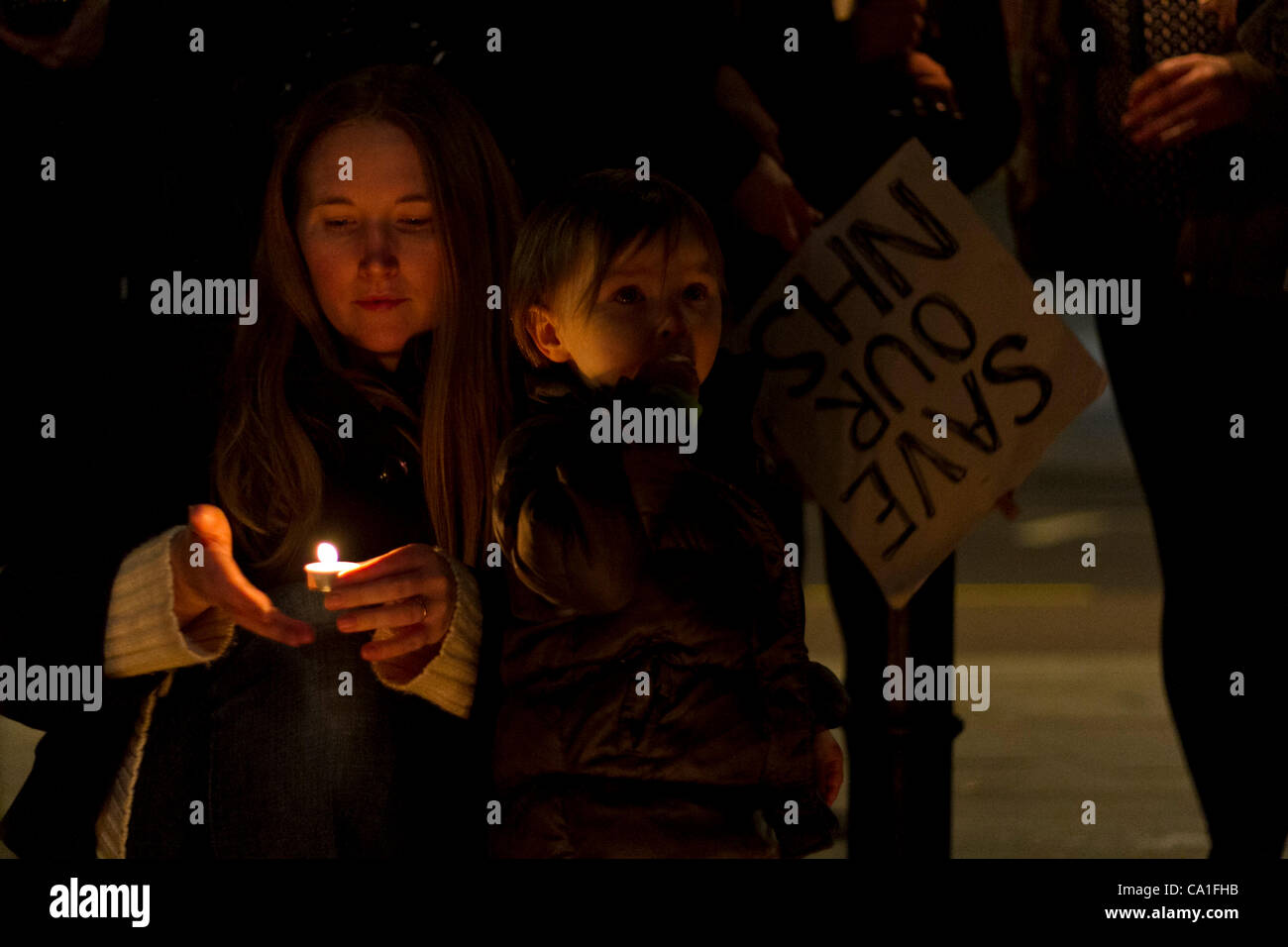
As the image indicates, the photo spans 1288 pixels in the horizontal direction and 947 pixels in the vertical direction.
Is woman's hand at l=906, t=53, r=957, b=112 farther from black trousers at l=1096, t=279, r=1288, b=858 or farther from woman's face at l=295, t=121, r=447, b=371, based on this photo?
woman's face at l=295, t=121, r=447, b=371

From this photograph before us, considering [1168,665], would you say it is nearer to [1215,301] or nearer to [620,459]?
[1215,301]

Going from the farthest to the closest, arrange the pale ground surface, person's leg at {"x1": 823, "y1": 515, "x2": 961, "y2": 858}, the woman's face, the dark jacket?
1. the pale ground surface
2. person's leg at {"x1": 823, "y1": 515, "x2": 961, "y2": 858}
3. the woman's face
4. the dark jacket

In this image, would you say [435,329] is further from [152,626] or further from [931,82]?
[931,82]

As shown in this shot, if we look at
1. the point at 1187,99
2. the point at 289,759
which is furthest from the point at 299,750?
the point at 1187,99

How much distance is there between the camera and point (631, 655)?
7.51 feet

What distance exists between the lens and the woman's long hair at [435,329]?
247 centimetres

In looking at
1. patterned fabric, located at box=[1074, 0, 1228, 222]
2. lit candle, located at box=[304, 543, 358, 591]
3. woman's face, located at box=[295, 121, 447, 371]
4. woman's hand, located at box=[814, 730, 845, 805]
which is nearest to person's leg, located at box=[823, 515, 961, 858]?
woman's hand, located at box=[814, 730, 845, 805]

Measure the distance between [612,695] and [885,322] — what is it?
0.89 m

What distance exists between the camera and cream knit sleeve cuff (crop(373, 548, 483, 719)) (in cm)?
235

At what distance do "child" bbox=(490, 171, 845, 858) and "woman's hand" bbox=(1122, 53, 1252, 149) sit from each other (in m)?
0.94

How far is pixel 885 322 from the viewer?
2834 millimetres

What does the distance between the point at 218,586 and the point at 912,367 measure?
1.21 metres

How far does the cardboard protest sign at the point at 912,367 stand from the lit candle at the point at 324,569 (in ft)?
3.14

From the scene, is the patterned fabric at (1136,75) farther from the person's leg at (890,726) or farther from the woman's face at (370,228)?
the woman's face at (370,228)
